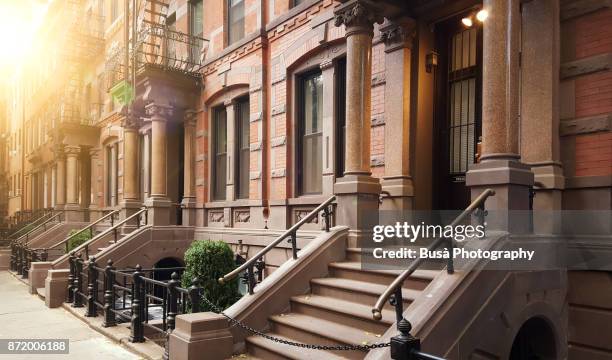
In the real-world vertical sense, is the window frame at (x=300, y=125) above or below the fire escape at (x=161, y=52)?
below

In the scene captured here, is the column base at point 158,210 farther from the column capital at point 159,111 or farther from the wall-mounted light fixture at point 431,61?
the wall-mounted light fixture at point 431,61

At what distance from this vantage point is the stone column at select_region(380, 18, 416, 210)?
823 centimetres

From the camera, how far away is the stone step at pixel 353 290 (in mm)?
6130

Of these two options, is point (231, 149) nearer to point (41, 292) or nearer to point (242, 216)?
point (242, 216)

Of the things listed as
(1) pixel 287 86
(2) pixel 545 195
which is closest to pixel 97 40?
(1) pixel 287 86

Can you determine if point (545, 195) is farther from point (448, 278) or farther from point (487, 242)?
point (448, 278)

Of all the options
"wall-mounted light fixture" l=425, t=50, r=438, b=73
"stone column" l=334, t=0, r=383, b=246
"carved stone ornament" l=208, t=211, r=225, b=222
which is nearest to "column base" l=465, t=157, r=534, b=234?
"stone column" l=334, t=0, r=383, b=246

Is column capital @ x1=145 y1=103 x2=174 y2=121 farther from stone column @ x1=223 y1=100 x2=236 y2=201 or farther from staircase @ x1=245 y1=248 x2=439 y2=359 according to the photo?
staircase @ x1=245 y1=248 x2=439 y2=359

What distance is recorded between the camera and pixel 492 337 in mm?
5223

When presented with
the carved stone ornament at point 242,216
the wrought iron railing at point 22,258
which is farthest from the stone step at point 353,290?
the wrought iron railing at point 22,258

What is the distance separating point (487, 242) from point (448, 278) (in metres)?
0.63

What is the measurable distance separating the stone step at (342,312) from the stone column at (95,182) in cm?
1769

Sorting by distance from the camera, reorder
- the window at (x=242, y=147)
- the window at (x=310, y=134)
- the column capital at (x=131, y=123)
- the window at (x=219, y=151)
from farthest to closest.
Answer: the column capital at (x=131, y=123)
the window at (x=219, y=151)
the window at (x=242, y=147)
the window at (x=310, y=134)

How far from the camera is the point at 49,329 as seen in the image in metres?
9.20
